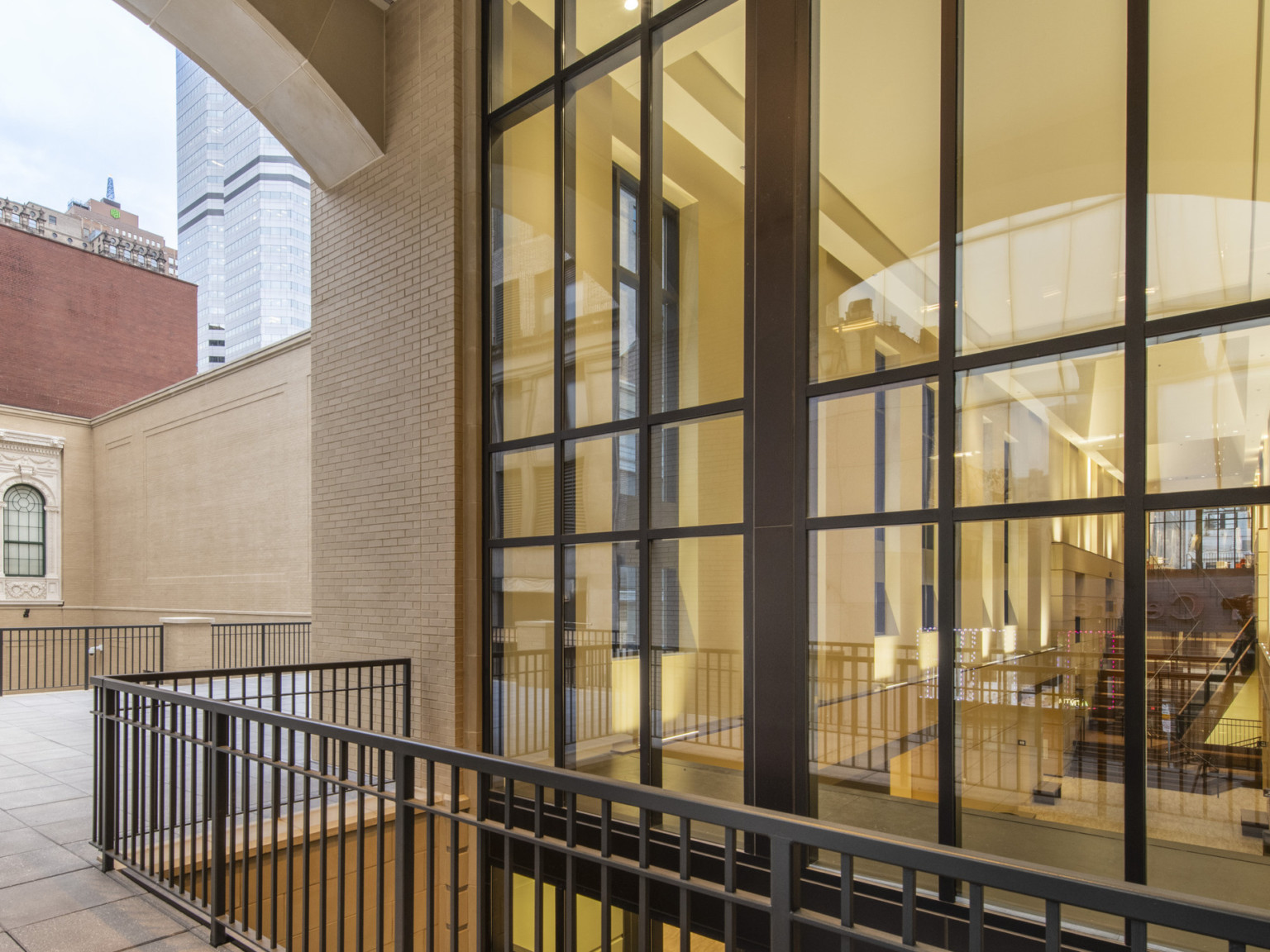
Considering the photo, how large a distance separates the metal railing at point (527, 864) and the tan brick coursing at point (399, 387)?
578mm

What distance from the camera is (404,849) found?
2.97 m

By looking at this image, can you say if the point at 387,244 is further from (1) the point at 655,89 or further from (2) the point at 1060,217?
(2) the point at 1060,217

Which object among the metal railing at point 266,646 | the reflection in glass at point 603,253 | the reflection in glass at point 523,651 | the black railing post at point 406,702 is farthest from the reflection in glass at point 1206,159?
the metal railing at point 266,646

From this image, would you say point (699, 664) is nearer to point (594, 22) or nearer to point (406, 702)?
point (406, 702)

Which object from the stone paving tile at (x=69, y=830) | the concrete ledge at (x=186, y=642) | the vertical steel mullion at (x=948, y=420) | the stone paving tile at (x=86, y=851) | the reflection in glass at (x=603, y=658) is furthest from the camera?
the concrete ledge at (x=186, y=642)

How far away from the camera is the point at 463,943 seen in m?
6.17

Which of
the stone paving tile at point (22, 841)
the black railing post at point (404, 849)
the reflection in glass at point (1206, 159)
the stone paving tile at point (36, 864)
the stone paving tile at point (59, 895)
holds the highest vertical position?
the reflection in glass at point (1206, 159)

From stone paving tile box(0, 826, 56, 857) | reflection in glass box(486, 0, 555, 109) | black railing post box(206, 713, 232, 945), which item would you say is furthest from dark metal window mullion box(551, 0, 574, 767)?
stone paving tile box(0, 826, 56, 857)

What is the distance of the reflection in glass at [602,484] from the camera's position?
533cm

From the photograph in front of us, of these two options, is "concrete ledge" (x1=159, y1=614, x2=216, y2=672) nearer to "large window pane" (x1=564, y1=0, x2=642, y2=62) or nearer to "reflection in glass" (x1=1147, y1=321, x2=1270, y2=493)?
"large window pane" (x1=564, y1=0, x2=642, y2=62)

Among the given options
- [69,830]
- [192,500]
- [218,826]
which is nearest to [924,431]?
[218,826]

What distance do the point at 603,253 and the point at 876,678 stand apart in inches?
138

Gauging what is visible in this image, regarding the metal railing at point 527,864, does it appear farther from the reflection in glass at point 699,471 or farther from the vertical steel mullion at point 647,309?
the reflection in glass at point 699,471

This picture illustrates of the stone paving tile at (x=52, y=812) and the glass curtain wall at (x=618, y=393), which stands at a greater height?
the glass curtain wall at (x=618, y=393)
